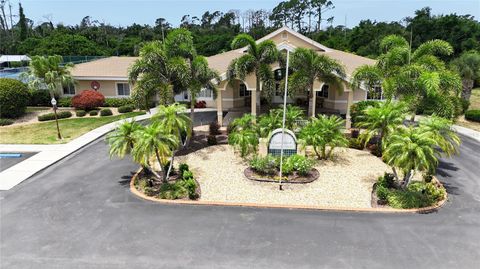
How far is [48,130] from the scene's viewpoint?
25.9 meters

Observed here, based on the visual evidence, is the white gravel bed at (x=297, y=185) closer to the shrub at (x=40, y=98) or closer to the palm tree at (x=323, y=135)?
the palm tree at (x=323, y=135)

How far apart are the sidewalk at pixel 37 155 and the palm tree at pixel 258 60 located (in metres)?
8.11

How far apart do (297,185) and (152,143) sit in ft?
22.4

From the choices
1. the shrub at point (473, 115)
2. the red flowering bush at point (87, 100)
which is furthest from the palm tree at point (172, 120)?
the shrub at point (473, 115)

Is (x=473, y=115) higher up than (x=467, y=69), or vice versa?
(x=467, y=69)

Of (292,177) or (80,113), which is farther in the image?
(80,113)

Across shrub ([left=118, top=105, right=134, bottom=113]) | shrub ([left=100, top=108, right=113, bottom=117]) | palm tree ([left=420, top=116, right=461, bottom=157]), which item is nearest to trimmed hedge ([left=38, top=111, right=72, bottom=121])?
shrub ([left=100, top=108, right=113, bottom=117])

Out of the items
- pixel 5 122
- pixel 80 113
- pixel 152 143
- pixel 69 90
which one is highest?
pixel 69 90

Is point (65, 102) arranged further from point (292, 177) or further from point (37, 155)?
point (292, 177)

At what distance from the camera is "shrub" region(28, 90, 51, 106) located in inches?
1328

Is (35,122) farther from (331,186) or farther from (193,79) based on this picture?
(331,186)

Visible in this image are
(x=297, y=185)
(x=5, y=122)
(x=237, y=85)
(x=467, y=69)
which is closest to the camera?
(x=297, y=185)

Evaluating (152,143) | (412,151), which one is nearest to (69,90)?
(152,143)

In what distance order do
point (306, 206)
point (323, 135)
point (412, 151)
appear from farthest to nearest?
point (323, 135)
point (306, 206)
point (412, 151)
